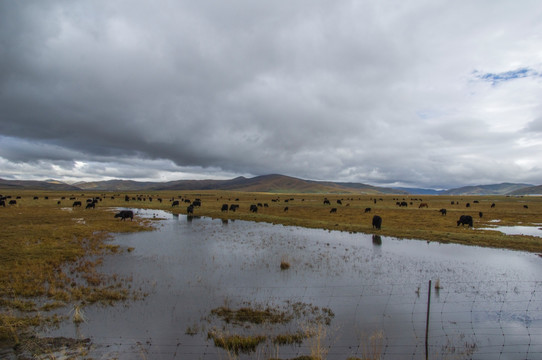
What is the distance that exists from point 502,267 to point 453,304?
8.52 metres

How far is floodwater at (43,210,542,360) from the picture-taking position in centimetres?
809

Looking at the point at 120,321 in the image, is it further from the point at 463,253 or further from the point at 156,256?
the point at 463,253

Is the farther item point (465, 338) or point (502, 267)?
point (502, 267)

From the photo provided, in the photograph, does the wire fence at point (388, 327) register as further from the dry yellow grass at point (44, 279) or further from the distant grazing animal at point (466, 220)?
the distant grazing animal at point (466, 220)

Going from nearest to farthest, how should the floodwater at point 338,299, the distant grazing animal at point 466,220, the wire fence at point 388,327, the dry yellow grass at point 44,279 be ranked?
the wire fence at point 388,327 → the floodwater at point 338,299 → the dry yellow grass at point 44,279 → the distant grazing animal at point 466,220

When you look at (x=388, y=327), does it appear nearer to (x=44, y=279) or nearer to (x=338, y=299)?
(x=338, y=299)

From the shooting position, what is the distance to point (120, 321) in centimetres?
928

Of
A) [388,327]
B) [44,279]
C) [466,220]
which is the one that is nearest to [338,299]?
[388,327]

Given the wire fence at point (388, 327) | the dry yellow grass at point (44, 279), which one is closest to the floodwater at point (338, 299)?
the wire fence at point (388, 327)

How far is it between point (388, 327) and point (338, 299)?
2.50 meters

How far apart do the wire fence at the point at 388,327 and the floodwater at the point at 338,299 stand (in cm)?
4

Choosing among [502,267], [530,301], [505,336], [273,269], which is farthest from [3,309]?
[502,267]

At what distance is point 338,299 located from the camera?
1161cm

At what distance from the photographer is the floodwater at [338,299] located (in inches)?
319
